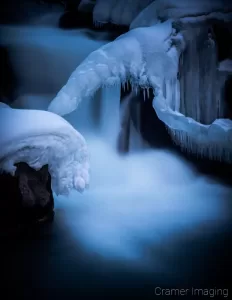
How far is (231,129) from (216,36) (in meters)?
1.24

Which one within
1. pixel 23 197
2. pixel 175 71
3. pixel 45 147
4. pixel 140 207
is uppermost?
pixel 175 71

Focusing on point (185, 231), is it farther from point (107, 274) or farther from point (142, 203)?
point (107, 274)

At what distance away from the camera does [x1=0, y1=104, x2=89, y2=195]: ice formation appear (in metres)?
2.69

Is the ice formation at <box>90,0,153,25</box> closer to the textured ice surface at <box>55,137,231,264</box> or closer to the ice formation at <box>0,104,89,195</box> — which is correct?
the textured ice surface at <box>55,137,231,264</box>

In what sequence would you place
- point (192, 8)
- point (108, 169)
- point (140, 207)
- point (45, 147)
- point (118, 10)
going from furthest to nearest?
point (118, 10) → point (108, 169) → point (192, 8) → point (140, 207) → point (45, 147)

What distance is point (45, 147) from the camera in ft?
9.24

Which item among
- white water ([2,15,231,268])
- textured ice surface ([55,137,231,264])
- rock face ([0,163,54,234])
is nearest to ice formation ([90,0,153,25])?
white water ([2,15,231,268])

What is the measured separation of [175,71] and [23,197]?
2127 millimetres

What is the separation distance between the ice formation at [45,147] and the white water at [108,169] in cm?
56


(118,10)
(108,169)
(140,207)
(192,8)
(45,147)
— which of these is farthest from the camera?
(118,10)

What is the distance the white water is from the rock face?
40cm

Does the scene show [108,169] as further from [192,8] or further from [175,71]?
[192,8]

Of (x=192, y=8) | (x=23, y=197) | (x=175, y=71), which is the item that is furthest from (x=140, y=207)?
(x=192, y=8)

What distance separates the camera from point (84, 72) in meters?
3.60
